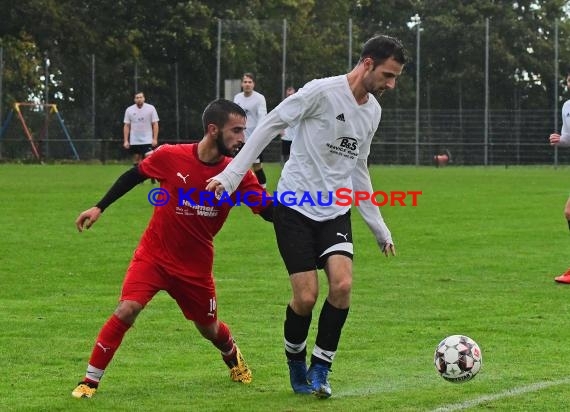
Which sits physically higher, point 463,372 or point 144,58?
point 144,58

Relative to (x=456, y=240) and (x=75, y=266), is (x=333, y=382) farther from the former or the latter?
(x=456, y=240)

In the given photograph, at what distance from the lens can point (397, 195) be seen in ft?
75.4

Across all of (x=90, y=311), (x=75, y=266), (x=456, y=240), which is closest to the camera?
(x=90, y=311)

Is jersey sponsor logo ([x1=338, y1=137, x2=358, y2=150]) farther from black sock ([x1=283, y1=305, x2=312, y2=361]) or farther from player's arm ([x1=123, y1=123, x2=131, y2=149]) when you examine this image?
player's arm ([x1=123, y1=123, x2=131, y2=149])

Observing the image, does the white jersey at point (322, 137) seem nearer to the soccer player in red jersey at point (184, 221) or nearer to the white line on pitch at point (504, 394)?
the soccer player in red jersey at point (184, 221)

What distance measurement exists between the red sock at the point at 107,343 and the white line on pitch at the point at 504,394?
181 cm

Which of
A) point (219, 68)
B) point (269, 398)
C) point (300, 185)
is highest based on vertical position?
point (219, 68)

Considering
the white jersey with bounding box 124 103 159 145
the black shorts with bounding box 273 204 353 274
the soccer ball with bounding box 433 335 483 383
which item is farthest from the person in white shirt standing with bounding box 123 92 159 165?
the soccer ball with bounding box 433 335 483 383

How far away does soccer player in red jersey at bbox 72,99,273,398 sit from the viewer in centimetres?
671

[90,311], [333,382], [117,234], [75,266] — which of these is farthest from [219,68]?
[333,382]

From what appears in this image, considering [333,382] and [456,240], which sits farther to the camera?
[456,240]

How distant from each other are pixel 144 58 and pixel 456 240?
30.2 meters

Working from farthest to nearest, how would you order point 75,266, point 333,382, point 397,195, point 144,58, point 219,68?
1. point 144,58
2. point 219,68
3. point 397,195
4. point 75,266
5. point 333,382

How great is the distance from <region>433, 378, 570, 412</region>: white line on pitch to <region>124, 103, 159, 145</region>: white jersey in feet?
66.3
